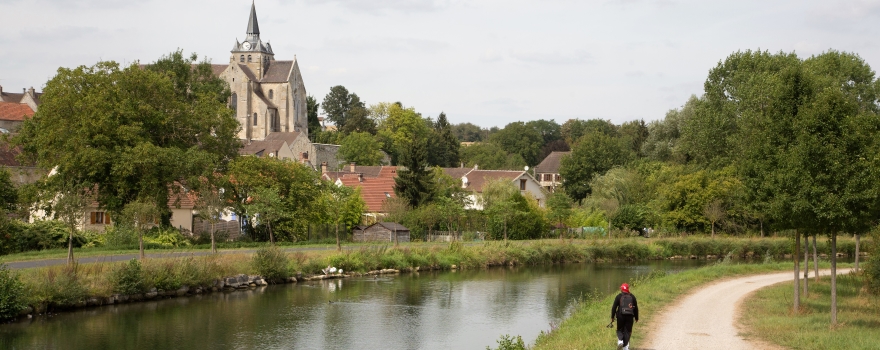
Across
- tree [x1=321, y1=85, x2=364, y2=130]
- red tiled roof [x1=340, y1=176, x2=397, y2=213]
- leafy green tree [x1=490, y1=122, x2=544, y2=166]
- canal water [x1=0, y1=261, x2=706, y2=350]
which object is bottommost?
canal water [x1=0, y1=261, x2=706, y2=350]

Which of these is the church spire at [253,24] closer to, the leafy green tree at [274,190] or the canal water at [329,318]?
the leafy green tree at [274,190]

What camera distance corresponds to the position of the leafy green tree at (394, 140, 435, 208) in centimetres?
6050

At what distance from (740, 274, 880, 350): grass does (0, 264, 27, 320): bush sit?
20303 mm

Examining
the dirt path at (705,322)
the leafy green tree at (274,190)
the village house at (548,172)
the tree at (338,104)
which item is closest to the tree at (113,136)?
the leafy green tree at (274,190)

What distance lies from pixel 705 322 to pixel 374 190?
47.7m

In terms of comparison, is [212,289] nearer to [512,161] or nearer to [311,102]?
[512,161]

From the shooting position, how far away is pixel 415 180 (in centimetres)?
6072

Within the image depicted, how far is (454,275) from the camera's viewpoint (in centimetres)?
4066

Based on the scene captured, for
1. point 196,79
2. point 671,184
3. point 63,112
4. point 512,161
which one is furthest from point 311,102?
point 63,112

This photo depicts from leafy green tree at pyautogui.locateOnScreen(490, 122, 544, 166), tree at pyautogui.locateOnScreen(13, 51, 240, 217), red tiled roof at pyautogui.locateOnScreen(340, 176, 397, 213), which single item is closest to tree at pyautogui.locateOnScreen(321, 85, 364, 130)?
leafy green tree at pyautogui.locateOnScreen(490, 122, 544, 166)

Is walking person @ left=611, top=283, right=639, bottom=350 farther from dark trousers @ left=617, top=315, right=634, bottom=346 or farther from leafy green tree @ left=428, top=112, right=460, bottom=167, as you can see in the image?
leafy green tree @ left=428, top=112, right=460, bottom=167

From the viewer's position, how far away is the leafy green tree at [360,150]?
107625mm

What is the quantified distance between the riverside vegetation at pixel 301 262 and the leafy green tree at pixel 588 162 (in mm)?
31640

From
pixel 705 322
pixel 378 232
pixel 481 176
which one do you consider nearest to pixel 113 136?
pixel 378 232
